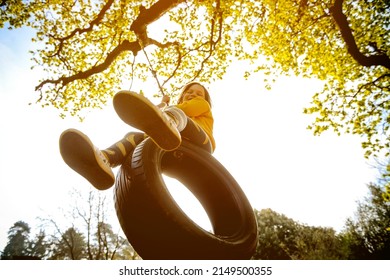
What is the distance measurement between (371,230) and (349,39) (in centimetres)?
1428

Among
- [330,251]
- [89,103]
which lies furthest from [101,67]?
[330,251]

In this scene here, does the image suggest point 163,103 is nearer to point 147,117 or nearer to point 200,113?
point 200,113

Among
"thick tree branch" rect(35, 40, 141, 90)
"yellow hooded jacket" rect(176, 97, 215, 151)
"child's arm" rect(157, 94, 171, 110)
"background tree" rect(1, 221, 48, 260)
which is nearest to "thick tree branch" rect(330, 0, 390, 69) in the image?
"yellow hooded jacket" rect(176, 97, 215, 151)

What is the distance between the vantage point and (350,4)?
23.4 ft

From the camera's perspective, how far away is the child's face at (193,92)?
9.93ft

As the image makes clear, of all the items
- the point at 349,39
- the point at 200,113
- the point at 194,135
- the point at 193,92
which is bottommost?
the point at 194,135

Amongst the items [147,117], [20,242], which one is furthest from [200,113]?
[20,242]

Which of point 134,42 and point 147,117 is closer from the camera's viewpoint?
point 147,117

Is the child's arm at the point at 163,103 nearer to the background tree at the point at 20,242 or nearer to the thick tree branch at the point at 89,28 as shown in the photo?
the thick tree branch at the point at 89,28

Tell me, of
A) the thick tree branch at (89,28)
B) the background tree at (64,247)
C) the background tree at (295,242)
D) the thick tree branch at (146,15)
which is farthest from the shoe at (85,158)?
the background tree at (295,242)

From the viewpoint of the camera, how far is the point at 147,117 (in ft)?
5.94

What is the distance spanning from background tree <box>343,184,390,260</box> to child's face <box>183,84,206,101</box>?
1386 cm

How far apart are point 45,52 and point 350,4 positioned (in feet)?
27.2

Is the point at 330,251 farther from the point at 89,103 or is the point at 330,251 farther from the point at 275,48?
the point at 89,103
